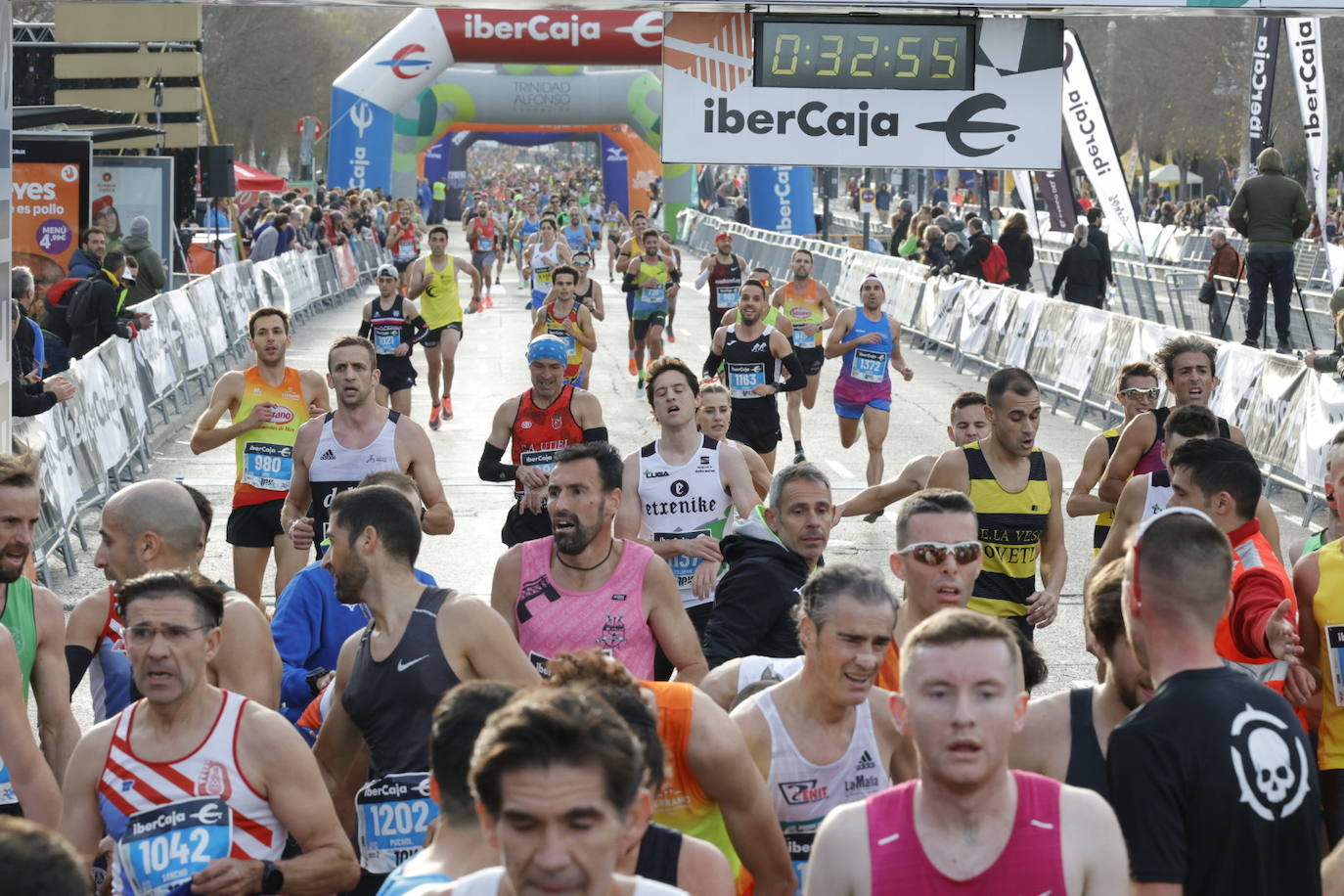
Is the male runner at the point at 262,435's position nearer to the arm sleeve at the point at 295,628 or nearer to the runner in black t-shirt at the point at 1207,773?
the arm sleeve at the point at 295,628

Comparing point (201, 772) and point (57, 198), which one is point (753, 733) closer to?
point (201, 772)

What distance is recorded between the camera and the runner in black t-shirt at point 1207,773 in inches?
134

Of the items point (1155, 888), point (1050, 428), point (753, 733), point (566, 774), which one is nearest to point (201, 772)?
point (753, 733)

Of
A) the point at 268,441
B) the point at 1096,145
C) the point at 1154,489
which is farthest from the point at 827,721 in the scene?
the point at 1096,145

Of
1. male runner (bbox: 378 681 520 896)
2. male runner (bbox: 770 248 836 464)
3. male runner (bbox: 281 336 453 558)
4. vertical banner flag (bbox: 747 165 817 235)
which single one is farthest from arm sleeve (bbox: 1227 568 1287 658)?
vertical banner flag (bbox: 747 165 817 235)

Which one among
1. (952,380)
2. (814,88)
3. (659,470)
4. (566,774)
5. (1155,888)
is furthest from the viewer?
(952,380)

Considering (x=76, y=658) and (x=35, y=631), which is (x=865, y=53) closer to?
(x=76, y=658)

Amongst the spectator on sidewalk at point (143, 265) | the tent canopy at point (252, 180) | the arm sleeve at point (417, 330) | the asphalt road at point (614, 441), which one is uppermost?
the tent canopy at point (252, 180)

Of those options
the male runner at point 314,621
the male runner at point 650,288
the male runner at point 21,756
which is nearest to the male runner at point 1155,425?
the male runner at point 314,621

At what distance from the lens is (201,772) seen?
404 centimetres

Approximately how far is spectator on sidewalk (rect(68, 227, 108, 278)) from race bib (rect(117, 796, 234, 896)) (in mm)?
13349

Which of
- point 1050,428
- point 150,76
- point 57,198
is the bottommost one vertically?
point 1050,428

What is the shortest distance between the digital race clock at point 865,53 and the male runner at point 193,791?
22.3ft

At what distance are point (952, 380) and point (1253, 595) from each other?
1778 centimetres
